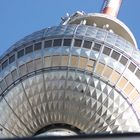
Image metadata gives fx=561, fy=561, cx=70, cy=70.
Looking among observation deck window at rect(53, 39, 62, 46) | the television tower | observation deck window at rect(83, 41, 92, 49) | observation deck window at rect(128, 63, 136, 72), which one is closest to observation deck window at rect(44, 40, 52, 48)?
the television tower

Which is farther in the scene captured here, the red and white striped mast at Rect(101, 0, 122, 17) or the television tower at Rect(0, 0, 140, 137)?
the red and white striped mast at Rect(101, 0, 122, 17)

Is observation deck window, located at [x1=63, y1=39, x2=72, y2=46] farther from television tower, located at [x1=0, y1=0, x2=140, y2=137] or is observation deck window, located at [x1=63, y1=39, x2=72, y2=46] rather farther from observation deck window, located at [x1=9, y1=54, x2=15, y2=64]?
observation deck window, located at [x1=9, y1=54, x2=15, y2=64]

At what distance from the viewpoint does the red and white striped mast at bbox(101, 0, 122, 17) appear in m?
27.9

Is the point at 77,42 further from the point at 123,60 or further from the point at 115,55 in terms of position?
the point at 123,60

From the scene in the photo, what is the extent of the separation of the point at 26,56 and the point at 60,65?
1.57m

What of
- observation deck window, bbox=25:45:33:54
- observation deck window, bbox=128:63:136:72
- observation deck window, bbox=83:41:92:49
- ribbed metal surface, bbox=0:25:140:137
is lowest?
ribbed metal surface, bbox=0:25:140:137

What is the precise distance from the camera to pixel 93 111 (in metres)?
21.5

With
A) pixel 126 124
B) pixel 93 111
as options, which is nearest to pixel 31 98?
pixel 93 111

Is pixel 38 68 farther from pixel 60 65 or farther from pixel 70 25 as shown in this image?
pixel 70 25

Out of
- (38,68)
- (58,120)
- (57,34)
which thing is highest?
(57,34)

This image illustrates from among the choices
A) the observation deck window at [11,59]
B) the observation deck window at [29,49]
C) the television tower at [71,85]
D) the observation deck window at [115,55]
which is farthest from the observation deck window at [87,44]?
the observation deck window at [11,59]

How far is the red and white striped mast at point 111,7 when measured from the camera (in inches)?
1100

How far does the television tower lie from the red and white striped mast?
17.1ft

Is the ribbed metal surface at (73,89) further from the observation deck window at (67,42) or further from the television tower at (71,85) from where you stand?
the observation deck window at (67,42)
